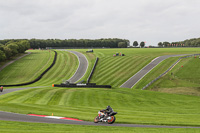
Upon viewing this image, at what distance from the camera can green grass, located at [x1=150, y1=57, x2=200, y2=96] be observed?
2385 inches

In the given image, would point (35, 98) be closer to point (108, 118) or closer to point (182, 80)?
point (108, 118)

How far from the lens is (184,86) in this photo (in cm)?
6438

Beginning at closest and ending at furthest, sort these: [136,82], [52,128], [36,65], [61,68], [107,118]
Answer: [52,128], [107,118], [136,82], [61,68], [36,65]

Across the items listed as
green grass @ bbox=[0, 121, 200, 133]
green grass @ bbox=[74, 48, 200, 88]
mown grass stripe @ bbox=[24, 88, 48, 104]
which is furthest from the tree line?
green grass @ bbox=[0, 121, 200, 133]

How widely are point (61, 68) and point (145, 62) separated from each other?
35871 mm

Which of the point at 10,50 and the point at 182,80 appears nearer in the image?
the point at 182,80

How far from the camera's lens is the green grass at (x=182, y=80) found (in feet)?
199

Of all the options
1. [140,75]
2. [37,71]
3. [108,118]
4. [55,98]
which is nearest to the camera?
[108,118]

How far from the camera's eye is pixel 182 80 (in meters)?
69.2

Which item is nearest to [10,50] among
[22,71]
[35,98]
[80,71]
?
[22,71]

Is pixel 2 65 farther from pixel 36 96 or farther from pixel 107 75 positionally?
pixel 36 96

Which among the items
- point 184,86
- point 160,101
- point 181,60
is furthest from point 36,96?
point 181,60

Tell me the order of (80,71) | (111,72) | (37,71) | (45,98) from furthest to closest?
(37,71), (80,71), (111,72), (45,98)

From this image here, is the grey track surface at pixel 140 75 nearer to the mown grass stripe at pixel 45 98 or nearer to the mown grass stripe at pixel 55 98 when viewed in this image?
the mown grass stripe at pixel 55 98
